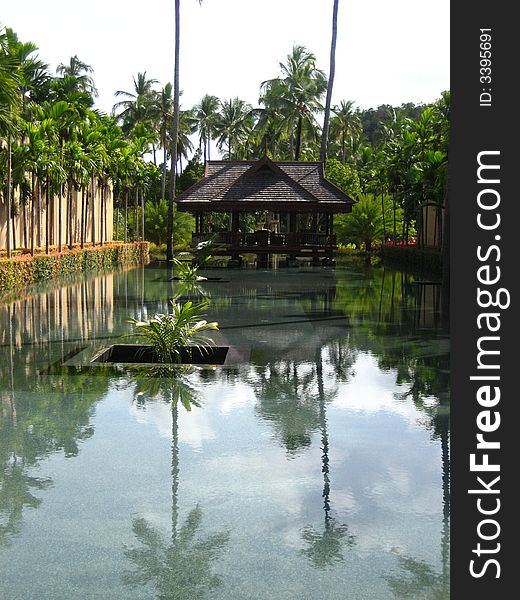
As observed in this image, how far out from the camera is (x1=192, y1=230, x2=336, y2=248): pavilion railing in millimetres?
38469

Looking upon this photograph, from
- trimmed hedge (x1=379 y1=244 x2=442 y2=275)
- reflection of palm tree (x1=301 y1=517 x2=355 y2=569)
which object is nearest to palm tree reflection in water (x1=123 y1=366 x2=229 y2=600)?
reflection of palm tree (x1=301 y1=517 x2=355 y2=569)

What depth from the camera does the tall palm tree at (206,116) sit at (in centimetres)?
8081

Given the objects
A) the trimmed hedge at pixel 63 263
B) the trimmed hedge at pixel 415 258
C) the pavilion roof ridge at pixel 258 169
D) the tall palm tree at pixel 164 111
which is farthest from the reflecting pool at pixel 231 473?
the tall palm tree at pixel 164 111

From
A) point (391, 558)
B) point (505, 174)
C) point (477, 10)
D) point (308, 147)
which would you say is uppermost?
point (308, 147)

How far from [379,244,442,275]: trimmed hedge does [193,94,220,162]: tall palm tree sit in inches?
1547

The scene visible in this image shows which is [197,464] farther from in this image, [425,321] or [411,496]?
[425,321]

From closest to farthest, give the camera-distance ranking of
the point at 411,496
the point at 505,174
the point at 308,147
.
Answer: the point at 505,174 → the point at 411,496 → the point at 308,147

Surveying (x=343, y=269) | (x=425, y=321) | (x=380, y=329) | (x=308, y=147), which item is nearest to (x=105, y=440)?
(x=380, y=329)

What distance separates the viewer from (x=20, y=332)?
562 inches

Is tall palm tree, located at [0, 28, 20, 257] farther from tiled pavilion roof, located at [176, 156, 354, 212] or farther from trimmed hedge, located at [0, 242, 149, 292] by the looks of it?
tiled pavilion roof, located at [176, 156, 354, 212]

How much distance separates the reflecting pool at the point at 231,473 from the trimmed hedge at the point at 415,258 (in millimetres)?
17761

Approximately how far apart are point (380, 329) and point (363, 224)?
117ft

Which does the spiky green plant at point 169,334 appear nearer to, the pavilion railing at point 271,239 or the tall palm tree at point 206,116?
the pavilion railing at point 271,239

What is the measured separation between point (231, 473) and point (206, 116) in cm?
7697
